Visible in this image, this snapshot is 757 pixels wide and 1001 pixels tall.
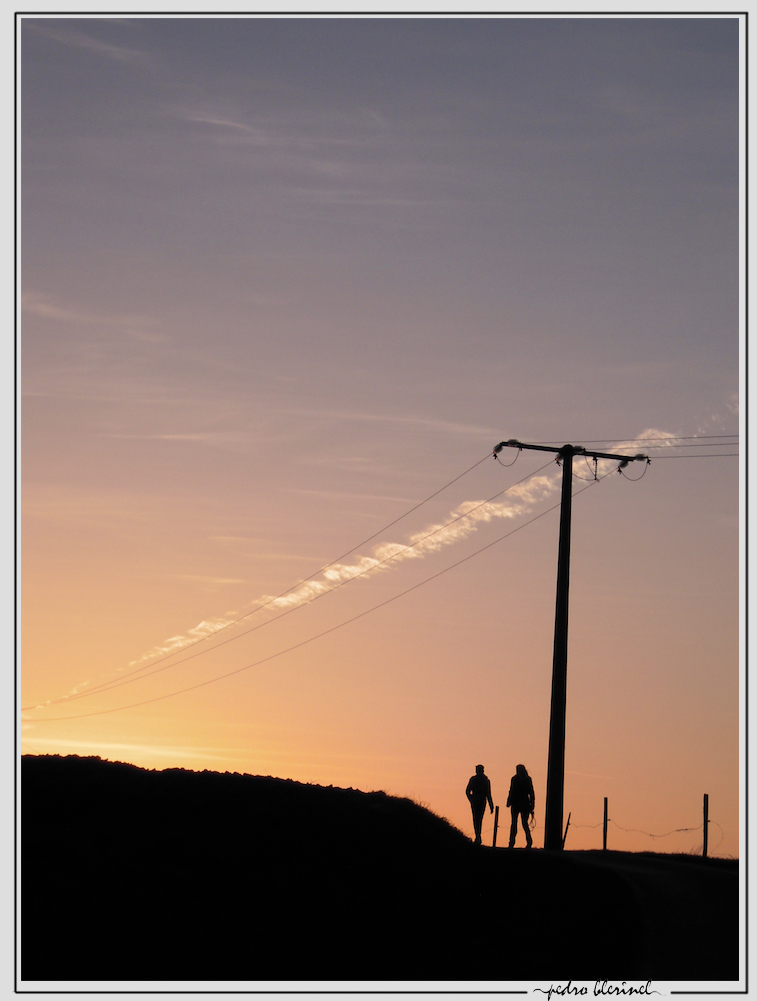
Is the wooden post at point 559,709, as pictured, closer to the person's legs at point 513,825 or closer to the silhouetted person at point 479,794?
the person's legs at point 513,825

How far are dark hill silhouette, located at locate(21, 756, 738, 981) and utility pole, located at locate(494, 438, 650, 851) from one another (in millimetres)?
3650

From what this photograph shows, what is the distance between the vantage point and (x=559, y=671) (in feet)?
92.1

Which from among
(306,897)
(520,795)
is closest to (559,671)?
(520,795)

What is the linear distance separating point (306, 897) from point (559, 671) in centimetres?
1197

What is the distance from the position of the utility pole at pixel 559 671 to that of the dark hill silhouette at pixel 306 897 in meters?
3.65

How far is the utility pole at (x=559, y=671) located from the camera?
89.6 ft

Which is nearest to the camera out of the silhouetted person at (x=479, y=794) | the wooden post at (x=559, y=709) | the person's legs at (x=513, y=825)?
the silhouetted person at (x=479, y=794)
